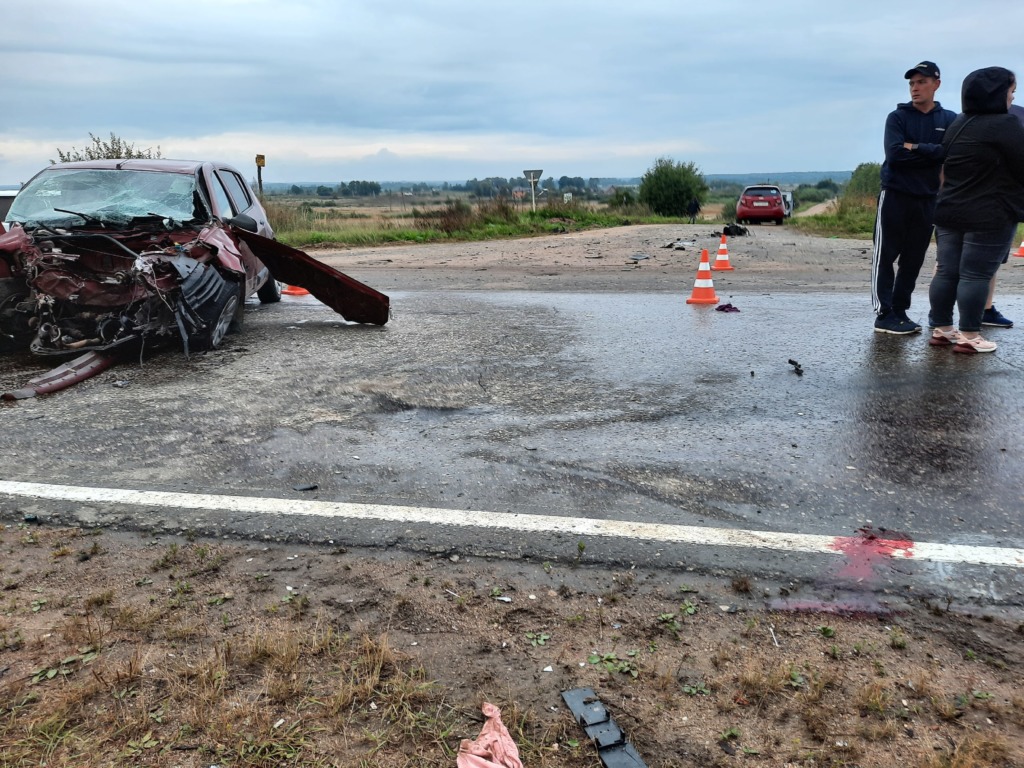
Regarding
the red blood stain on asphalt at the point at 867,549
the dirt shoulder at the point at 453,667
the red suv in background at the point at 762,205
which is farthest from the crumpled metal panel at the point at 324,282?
the red suv in background at the point at 762,205

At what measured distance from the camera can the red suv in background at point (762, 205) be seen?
99.5 ft

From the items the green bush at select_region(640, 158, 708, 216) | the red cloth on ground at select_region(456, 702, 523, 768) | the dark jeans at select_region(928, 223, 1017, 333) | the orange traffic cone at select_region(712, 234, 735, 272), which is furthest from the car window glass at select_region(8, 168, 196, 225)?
the green bush at select_region(640, 158, 708, 216)

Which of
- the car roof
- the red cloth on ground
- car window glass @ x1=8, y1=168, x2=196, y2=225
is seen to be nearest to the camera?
the red cloth on ground

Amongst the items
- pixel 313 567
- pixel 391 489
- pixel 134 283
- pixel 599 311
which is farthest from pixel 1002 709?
pixel 599 311

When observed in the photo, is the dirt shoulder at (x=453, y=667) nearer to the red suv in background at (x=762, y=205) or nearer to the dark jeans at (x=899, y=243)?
the dark jeans at (x=899, y=243)

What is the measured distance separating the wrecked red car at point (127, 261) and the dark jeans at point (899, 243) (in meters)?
4.70

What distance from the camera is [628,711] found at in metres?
2.27

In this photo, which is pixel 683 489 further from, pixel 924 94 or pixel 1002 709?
pixel 924 94

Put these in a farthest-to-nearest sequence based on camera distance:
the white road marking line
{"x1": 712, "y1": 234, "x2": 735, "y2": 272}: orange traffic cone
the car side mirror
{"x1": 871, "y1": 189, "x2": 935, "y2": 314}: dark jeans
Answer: {"x1": 712, "y1": 234, "x2": 735, "y2": 272}: orange traffic cone < the car side mirror < {"x1": 871, "y1": 189, "x2": 935, "y2": 314}: dark jeans < the white road marking line

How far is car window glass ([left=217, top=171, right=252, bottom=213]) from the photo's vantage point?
858 centimetres

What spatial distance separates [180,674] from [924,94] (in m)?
6.84

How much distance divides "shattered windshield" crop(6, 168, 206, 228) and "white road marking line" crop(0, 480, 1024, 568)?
12.2 feet

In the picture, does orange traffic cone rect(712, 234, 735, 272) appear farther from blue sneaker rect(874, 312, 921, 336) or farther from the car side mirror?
the car side mirror

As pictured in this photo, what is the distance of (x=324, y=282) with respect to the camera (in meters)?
8.04
